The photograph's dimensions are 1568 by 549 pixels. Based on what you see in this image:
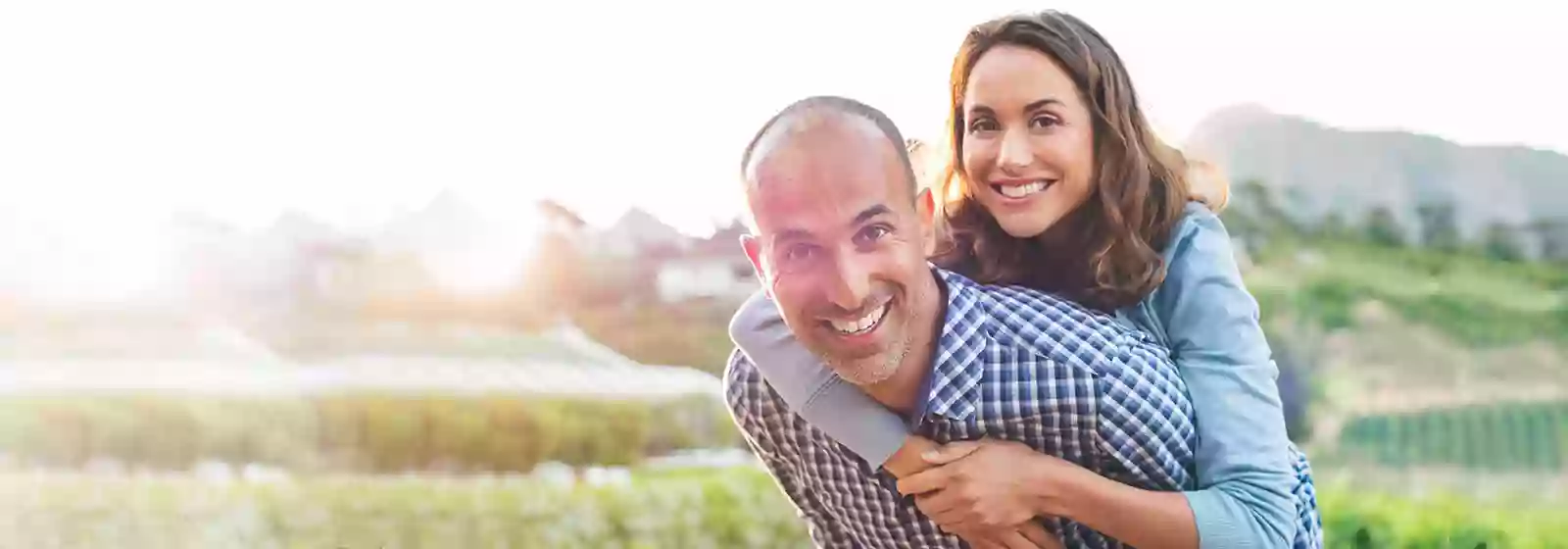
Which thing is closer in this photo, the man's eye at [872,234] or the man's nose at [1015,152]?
the man's eye at [872,234]

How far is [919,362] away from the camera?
1.44m

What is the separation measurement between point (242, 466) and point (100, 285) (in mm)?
527

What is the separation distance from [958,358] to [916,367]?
0.17 feet

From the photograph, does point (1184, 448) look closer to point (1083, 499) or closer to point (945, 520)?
point (1083, 499)

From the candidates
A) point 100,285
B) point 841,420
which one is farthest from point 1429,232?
point 100,285

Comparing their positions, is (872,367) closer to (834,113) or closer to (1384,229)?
(834,113)

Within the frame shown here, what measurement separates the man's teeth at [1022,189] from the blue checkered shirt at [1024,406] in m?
0.15

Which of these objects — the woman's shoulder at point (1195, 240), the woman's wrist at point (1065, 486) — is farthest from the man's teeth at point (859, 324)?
the woman's shoulder at point (1195, 240)

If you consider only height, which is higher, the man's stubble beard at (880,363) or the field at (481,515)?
the man's stubble beard at (880,363)

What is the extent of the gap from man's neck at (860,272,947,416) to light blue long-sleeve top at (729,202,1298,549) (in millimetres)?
15

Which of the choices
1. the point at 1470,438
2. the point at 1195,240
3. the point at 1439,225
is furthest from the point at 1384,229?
the point at 1195,240

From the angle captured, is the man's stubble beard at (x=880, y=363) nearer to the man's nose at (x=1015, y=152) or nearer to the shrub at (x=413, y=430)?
the man's nose at (x=1015, y=152)

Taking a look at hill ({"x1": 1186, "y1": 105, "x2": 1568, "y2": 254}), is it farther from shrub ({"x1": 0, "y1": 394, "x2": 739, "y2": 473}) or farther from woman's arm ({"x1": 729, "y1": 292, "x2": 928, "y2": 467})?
woman's arm ({"x1": 729, "y1": 292, "x2": 928, "y2": 467})

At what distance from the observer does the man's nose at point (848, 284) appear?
1.31 m
